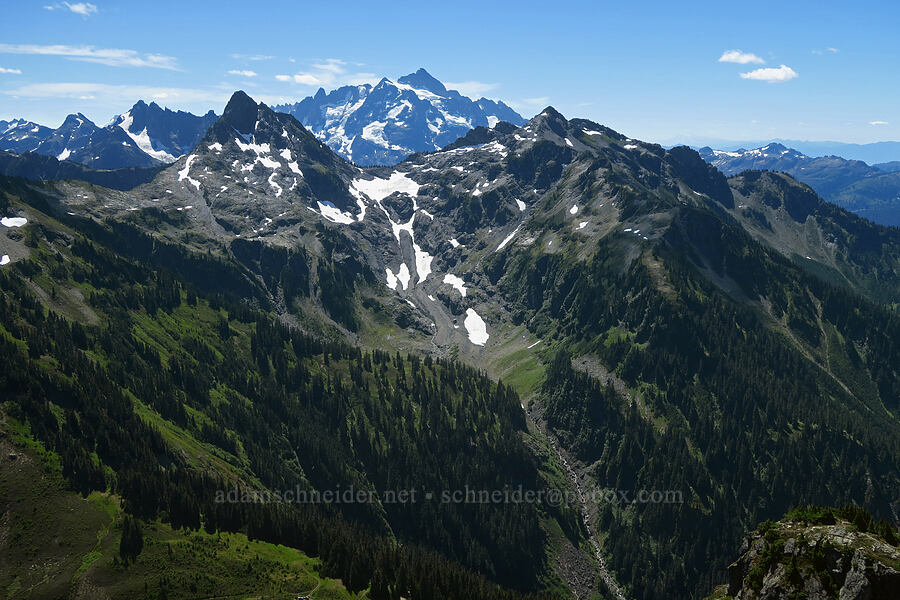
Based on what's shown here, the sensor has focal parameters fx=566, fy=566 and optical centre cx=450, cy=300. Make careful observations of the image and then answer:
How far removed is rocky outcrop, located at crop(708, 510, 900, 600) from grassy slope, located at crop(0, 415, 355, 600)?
71.2 m

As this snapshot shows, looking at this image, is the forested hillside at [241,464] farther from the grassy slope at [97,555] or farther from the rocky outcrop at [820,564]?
the rocky outcrop at [820,564]

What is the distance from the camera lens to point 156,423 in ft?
495

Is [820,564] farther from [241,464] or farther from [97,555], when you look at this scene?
[241,464]

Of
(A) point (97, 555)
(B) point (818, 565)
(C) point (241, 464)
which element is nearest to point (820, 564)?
(B) point (818, 565)

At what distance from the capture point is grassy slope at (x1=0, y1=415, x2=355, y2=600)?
9206 centimetres

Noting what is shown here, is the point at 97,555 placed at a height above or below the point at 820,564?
below

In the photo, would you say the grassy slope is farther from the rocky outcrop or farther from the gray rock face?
the rocky outcrop

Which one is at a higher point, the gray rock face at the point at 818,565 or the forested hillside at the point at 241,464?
the gray rock face at the point at 818,565

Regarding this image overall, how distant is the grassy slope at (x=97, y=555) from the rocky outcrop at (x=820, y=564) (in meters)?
71.2

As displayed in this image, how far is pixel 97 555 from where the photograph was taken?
317 feet

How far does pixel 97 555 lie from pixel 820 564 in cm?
10643

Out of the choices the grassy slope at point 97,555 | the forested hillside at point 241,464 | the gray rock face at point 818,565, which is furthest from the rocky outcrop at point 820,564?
the grassy slope at point 97,555

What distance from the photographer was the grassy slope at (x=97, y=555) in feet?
302

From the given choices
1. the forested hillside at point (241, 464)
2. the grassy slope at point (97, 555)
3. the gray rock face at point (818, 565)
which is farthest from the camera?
the forested hillside at point (241, 464)
